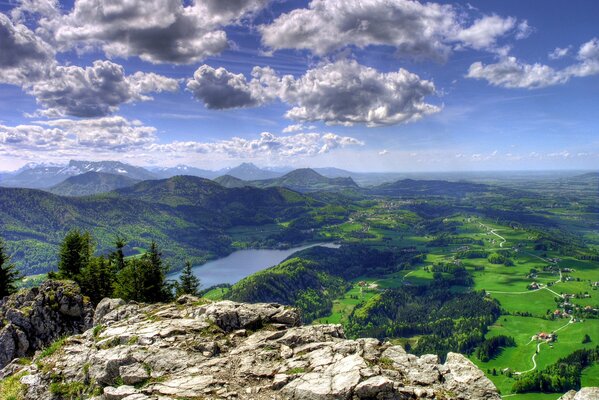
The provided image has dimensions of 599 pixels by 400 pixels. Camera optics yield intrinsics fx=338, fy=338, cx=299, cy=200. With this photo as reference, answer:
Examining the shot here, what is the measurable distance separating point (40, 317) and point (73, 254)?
18.7 m

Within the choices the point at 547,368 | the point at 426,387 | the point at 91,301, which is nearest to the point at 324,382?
the point at 426,387

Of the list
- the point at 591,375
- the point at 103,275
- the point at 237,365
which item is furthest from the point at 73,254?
the point at 591,375

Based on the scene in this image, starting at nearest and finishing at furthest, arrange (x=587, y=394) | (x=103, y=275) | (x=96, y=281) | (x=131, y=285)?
(x=587, y=394) → (x=131, y=285) → (x=96, y=281) → (x=103, y=275)

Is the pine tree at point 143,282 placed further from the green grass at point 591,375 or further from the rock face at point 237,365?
the green grass at point 591,375

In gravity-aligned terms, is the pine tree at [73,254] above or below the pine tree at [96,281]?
above

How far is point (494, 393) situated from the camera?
19.7m

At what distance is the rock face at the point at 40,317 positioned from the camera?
35.3m

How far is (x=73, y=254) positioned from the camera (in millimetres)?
54938

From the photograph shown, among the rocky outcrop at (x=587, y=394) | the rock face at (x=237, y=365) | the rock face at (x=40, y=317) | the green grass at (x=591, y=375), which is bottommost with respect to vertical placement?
the green grass at (x=591, y=375)

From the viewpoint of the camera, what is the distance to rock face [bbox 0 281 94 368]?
35.3 m

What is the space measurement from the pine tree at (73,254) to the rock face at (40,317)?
41.8ft

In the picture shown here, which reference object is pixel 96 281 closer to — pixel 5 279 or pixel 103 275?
pixel 103 275

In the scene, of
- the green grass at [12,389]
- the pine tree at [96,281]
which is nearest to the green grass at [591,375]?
the pine tree at [96,281]

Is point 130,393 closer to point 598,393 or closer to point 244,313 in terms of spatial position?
point 244,313
